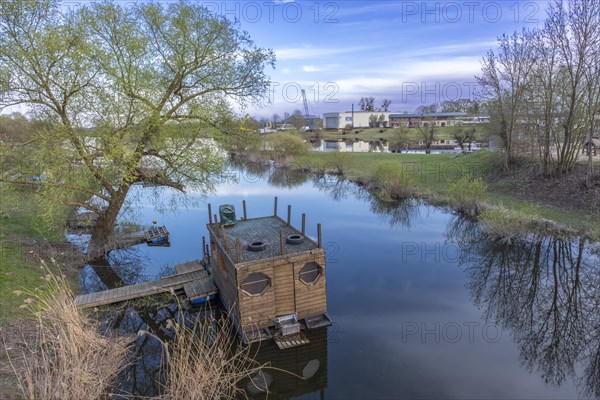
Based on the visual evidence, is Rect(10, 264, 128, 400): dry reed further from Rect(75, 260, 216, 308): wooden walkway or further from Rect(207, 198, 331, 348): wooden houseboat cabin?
Rect(75, 260, 216, 308): wooden walkway

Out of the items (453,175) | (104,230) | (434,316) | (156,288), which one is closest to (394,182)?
(453,175)

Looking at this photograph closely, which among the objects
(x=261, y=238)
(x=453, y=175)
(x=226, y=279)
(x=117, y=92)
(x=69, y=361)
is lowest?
(x=226, y=279)

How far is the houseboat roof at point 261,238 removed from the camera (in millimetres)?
Answer: 11617

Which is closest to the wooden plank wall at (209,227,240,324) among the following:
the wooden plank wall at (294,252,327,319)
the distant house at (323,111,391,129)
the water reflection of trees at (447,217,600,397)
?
the wooden plank wall at (294,252,327,319)

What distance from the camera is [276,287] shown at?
11133 mm

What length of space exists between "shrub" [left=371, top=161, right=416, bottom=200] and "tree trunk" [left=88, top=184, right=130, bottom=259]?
63.2 feet

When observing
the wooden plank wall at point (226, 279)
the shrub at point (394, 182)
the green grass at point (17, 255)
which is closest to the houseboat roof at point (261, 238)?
the wooden plank wall at point (226, 279)

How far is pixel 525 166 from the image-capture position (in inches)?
1120

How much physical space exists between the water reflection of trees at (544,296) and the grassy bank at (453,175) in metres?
2.38

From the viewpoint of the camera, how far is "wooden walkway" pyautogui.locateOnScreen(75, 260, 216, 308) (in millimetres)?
13094

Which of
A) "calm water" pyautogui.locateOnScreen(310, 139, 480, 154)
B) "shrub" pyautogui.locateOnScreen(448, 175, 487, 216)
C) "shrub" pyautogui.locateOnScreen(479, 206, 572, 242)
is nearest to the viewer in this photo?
"shrub" pyautogui.locateOnScreen(479, 206, 572, 242)

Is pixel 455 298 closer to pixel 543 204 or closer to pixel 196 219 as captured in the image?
pixel 543 204

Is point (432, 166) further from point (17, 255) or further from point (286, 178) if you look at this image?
point (17, 255)

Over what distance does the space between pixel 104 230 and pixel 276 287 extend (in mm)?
11174
